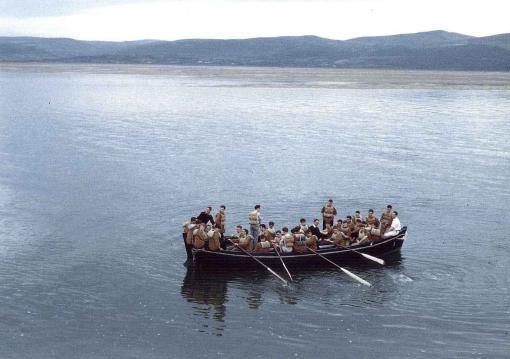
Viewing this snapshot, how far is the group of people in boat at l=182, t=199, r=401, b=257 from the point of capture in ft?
94.8

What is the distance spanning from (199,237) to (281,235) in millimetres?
3704

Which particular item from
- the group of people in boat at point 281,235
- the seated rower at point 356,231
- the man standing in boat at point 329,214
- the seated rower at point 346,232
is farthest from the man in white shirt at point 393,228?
the man standing in boat at point 329,214

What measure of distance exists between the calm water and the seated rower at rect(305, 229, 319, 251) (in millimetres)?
1362

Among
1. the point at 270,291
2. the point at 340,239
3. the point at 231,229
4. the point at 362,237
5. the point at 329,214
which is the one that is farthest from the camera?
the point at 231,229

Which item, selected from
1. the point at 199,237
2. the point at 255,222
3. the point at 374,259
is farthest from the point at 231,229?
the point at 374,259

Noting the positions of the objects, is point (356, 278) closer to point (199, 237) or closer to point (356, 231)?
point (356, 231)

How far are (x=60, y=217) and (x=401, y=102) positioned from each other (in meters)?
83.5

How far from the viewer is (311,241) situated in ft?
97.1

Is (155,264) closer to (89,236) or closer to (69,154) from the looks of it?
(89,236)

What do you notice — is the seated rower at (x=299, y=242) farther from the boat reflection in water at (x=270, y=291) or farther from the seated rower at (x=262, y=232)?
the seated rower at (x=262, y=232)

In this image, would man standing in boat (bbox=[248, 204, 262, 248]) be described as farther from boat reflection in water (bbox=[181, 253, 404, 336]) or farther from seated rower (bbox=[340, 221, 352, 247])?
seated rower (bbox=[340, 221, 352, 247])

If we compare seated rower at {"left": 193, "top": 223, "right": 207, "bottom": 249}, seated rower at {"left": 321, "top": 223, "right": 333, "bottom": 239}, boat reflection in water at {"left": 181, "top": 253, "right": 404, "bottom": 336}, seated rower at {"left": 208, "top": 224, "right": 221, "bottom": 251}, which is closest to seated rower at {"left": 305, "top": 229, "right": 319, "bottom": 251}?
boat reflection in water at {"left": 181, "top": 253, "right": 404, "bottom": 336}

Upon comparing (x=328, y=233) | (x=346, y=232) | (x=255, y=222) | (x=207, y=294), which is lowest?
(x=207, y=294)

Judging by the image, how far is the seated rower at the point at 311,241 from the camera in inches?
1162
